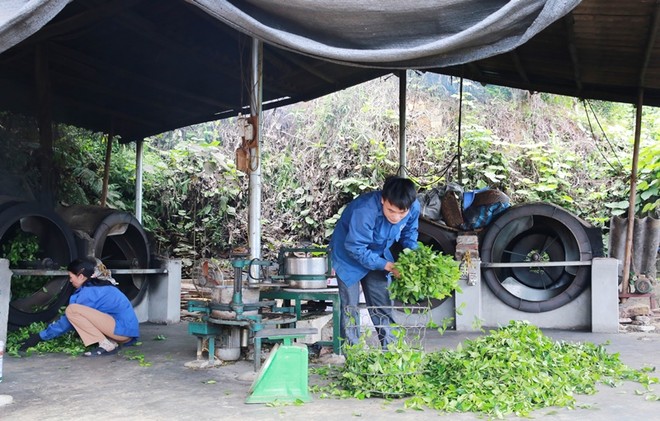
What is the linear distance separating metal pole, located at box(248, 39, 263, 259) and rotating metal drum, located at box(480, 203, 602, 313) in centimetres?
303

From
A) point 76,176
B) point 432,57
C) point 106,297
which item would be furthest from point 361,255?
point 76,176

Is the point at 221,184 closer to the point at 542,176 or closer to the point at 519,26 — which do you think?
the point at 542,176

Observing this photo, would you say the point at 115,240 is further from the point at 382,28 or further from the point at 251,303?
the point at 382,28

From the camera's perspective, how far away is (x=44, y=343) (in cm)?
562

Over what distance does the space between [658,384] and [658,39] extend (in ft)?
10.9

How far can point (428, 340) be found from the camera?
6340 millimetres

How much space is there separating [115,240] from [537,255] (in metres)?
5.20

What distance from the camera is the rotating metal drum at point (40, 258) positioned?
19.8 ft

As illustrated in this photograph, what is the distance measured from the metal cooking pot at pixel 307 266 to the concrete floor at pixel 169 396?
910 mm

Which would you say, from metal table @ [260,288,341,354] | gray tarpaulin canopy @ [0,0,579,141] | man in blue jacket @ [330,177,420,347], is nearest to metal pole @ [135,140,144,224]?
gray tarpaulin canopy @ [0,0,579,141]

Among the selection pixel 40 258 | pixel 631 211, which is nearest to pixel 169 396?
pixel 40 258

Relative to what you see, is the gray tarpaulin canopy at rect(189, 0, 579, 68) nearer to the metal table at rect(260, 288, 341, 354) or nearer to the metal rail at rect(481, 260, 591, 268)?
the metal table at rect(260, 288, 341, 354)

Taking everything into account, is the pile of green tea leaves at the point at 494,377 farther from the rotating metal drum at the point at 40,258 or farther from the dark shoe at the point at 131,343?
the rotating metal drum at the point at 40,258

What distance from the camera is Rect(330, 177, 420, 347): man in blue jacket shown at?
4.39 m
